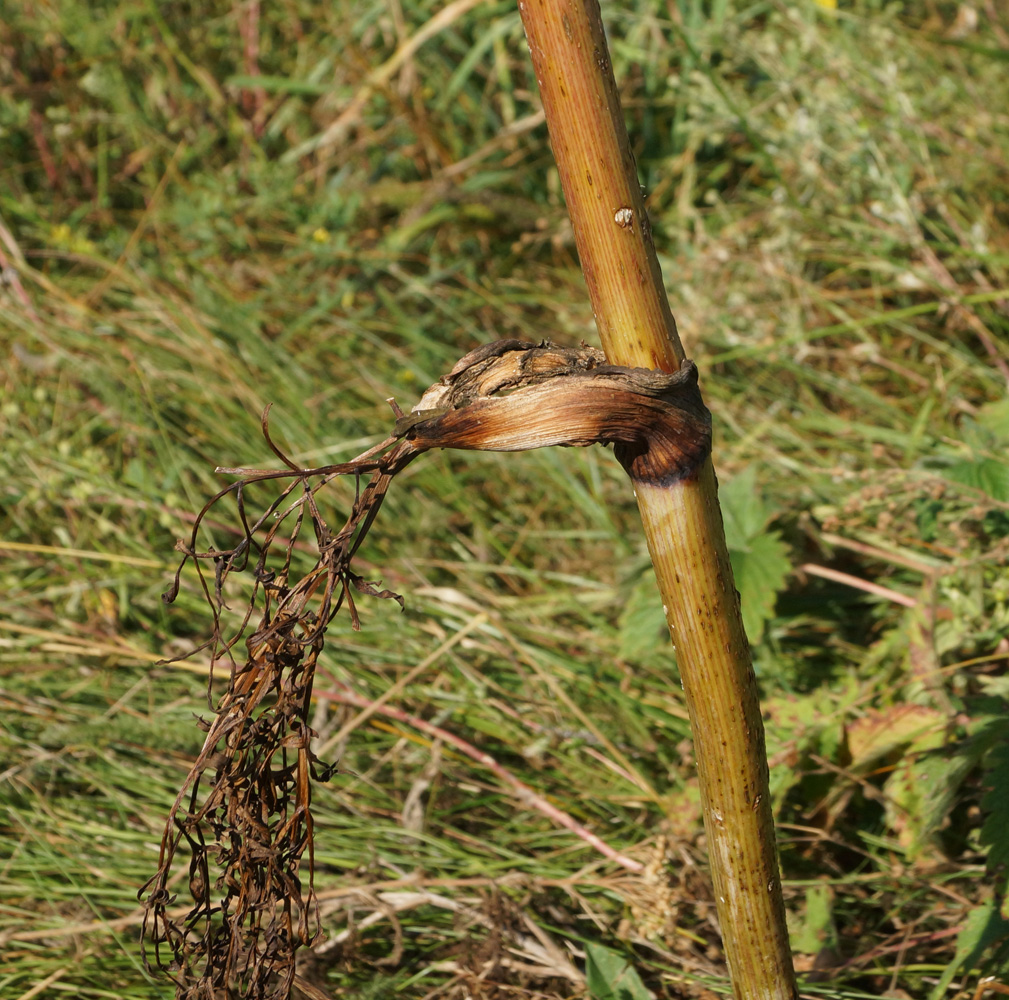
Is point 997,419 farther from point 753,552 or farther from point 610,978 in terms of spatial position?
point 610,978

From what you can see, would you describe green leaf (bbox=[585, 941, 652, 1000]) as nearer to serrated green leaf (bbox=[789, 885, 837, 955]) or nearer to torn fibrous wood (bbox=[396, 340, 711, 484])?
serrated green leaf (bbox=[789, 885, 837, 955])

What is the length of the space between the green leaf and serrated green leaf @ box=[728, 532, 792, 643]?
1.96ft

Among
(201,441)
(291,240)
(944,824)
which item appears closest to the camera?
(944,824)

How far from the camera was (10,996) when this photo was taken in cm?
148

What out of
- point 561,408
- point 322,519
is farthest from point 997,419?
point 322,519

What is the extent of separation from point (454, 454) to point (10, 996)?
1.53 m

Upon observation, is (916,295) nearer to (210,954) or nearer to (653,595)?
(653,595)

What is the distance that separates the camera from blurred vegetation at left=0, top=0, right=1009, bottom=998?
1.53 metres

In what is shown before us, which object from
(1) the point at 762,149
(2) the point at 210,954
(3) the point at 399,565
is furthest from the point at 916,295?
(2) the point at 210,954

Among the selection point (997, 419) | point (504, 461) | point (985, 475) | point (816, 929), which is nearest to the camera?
→ point (816, 929)

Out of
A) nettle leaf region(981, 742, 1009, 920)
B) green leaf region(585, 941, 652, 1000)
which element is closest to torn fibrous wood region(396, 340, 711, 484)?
nettle leaf region(981, 742, 1009, 920)

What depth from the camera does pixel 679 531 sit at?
0.88 m

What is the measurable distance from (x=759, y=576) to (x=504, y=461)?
86 centimetres

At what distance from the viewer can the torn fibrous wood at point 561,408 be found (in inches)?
31.6
